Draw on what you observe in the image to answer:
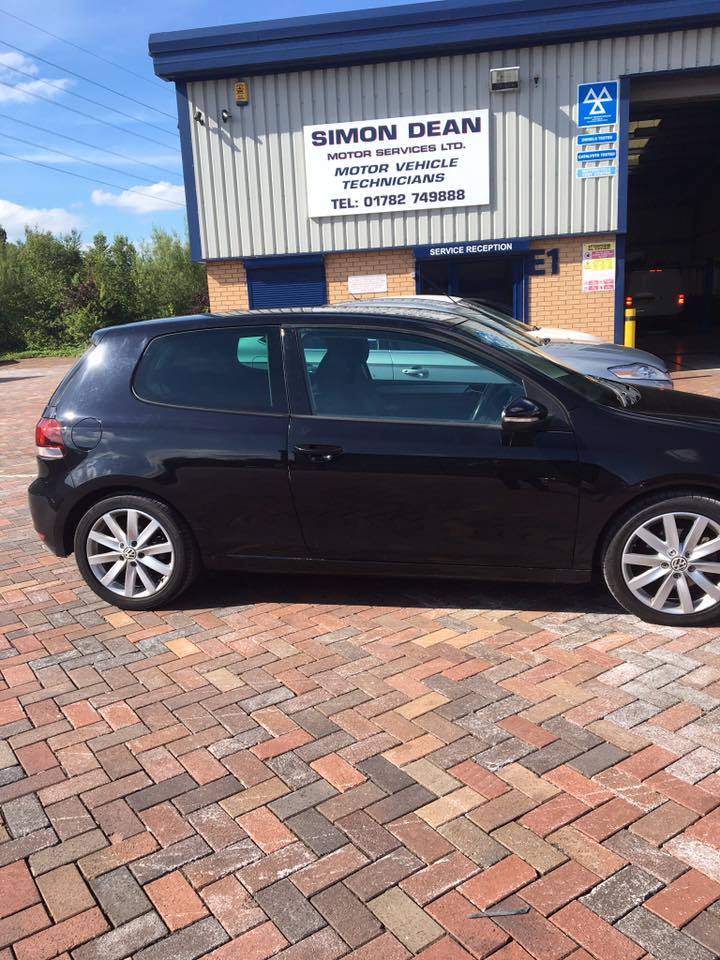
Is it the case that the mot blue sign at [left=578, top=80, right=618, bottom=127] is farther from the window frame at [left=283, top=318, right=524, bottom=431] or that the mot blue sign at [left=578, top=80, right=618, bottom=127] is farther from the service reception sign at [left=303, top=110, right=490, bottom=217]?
the window frame at [left=283, top=318, right=524, bottom=431]

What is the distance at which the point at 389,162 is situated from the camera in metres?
14.4

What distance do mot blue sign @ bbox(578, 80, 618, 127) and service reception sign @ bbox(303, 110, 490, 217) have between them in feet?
5.21

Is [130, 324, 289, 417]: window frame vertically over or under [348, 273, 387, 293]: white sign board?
under

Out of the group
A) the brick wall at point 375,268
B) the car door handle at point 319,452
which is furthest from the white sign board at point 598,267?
the car door handle at point 319,452

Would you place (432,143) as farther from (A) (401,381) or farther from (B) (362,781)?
(B) (362,781)

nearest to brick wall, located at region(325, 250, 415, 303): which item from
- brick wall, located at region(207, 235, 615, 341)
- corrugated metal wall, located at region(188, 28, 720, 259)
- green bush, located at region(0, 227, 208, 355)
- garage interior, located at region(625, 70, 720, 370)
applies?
brick wall, located at region(207, 235, 615, 341)

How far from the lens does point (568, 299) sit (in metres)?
14.7

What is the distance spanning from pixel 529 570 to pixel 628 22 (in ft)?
40.2

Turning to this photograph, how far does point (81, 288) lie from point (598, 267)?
2408 centimetres

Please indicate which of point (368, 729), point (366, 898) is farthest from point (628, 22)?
point (366, 898)

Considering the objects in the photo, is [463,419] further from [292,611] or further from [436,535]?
[292,611]

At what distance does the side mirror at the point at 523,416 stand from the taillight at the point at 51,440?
246 cm

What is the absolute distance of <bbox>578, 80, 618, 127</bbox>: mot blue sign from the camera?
1371 cm

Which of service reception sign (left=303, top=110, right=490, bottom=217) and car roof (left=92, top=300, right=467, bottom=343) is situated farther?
service reception sign (left=303, top=110, right=490, bottom=217)
